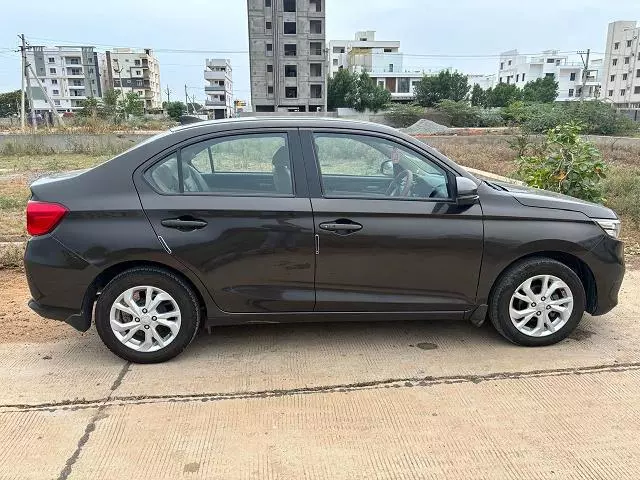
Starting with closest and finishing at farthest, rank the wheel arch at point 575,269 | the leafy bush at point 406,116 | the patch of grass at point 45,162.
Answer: the wheel arch at point 575,269
the patch of grass at point 45,162
the leafy bush at point 406,116

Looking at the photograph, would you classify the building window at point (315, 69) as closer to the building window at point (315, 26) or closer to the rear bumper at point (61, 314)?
the building window at point (315, 26)

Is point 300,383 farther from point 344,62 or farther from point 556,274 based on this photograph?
point 344,62

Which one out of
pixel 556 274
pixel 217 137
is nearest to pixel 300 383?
pixel 217 137

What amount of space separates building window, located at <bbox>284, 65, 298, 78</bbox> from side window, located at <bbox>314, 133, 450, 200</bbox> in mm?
60515

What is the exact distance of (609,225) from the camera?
12.6ft

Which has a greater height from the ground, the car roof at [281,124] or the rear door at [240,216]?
the car roof at [281,124]

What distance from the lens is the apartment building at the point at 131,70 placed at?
107 m

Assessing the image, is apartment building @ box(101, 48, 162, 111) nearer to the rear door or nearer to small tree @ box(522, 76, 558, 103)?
small tree @ box(522, 76, 558, 103)

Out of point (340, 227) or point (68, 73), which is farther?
point (68, 73)

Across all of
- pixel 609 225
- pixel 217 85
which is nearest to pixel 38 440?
pixel 609 225

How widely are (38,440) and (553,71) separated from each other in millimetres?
116391

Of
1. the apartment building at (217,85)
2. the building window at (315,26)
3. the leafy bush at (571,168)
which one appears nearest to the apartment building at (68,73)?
the apartment building at (217,85)

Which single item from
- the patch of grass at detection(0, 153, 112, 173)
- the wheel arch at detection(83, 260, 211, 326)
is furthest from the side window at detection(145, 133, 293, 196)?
the patch of grass at detection(0, 153, 112, 173)

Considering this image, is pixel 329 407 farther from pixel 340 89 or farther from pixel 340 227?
pixel 340 89
